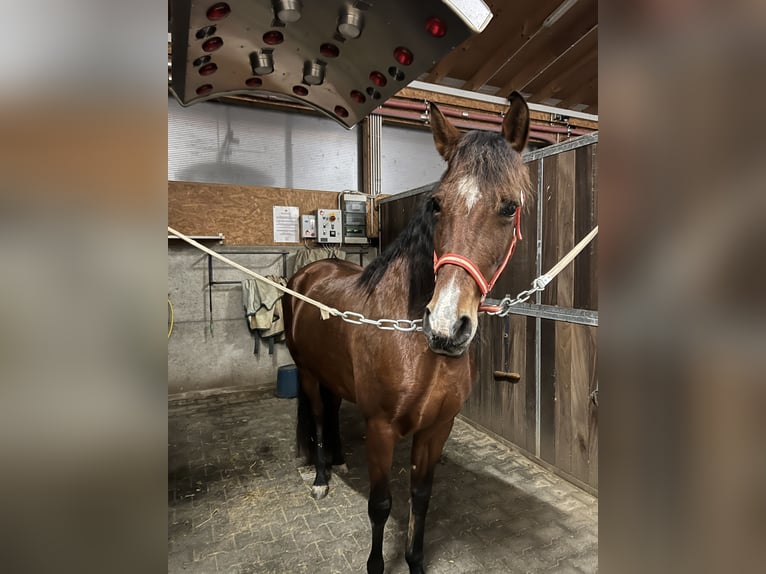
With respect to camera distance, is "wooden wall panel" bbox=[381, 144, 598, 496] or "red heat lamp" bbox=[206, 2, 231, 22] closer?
"red heat lamp" bbox=[206, 2, 231, 22]

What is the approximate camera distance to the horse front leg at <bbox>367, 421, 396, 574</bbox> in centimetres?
140

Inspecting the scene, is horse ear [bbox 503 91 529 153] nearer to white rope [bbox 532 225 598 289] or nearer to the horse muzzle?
white rope [bbox 532 225 598 289]

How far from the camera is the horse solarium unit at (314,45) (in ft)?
3.62

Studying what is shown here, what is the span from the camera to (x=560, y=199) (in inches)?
86.6

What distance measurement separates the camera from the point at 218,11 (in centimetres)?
120

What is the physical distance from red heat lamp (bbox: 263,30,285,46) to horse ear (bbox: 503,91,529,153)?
2.87 ft

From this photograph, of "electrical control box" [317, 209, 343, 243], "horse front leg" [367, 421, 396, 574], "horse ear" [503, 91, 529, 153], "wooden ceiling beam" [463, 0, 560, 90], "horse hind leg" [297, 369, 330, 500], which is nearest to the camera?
"horse ear" [503, 91, 529, 153]

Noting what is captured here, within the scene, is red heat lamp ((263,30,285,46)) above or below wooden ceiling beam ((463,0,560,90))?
below

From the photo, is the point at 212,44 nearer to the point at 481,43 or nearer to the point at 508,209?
the point at 508,209

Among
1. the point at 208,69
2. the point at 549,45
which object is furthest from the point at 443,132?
the point at 549,45

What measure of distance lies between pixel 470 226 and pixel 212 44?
119 cm

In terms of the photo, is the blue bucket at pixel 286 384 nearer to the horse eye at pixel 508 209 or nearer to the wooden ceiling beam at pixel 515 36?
the horse eye at pixel 508 209

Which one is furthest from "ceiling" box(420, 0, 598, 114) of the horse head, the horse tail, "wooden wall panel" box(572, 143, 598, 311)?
the horse tail
